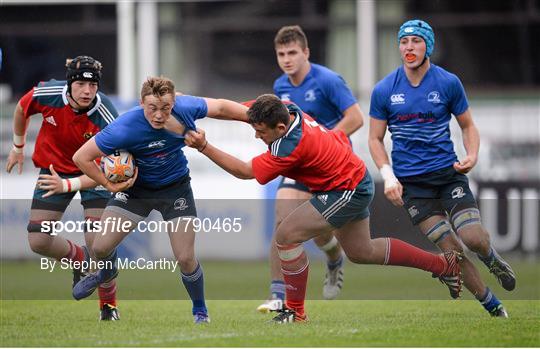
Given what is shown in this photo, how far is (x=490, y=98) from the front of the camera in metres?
22.3

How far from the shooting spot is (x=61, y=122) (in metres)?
10.0

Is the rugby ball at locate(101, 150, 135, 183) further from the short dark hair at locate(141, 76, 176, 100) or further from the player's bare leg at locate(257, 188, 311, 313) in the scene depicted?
the player's bare leg at locate(257, 188, 311, 313)

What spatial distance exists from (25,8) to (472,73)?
9.31m

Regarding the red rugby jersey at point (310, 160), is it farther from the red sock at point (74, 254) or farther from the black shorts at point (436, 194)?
the red sock at point (74, 254)

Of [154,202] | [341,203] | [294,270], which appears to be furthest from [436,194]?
[154,202]

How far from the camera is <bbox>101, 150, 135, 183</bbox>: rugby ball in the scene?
914cm

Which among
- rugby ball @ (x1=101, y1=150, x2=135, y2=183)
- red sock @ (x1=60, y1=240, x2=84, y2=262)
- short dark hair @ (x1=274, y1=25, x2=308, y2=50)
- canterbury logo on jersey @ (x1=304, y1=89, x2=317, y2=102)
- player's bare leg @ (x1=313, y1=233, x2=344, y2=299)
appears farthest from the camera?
player's bare leg @ (x1=313, y1=233, x2=344, y2=299)

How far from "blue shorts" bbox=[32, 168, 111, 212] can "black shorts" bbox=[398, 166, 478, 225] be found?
2.65m

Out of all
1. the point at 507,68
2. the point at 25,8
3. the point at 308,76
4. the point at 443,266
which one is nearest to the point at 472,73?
the point at 507,68

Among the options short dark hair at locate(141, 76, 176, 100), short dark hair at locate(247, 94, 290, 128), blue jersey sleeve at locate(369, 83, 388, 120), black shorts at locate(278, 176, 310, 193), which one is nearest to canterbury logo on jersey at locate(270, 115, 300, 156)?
short dark hair at locate(247, 94, 290, 128)

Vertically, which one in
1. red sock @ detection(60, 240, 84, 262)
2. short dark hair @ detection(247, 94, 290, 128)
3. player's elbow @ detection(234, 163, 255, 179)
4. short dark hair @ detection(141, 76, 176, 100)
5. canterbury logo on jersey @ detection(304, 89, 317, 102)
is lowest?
red sock @ detection(60, 240, 84, 262)

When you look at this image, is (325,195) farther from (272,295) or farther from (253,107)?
(272,295)

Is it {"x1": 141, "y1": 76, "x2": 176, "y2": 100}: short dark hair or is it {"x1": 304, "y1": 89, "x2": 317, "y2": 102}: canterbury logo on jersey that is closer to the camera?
{"x1": 141, "y1": 76, "x2": 176, "y2": 100}: short dark hair

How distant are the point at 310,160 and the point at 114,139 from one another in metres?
1.55
